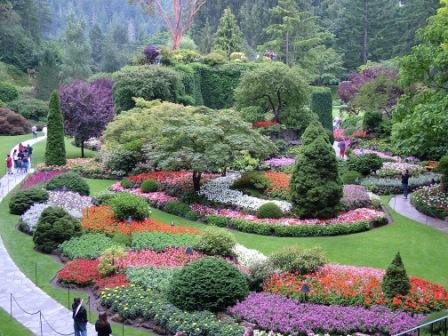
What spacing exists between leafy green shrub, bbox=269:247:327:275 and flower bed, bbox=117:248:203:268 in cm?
257

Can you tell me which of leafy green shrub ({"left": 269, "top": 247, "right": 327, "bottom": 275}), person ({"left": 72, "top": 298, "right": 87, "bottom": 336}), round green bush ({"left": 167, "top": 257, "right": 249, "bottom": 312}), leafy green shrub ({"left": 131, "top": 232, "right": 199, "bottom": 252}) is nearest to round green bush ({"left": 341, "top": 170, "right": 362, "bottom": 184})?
leafy green shrub ({"left": 131, "top": 232, "right": 199, "bottom": 252})

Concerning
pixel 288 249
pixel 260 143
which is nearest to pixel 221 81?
pixel 260 143

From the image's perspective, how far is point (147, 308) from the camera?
14.0 meters

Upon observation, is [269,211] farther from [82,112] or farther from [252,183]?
[82,112]

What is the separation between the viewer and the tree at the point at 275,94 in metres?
37.0

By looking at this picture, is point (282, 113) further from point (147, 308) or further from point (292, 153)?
point (147, 308)

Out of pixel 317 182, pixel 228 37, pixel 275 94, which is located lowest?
pixel 317 182

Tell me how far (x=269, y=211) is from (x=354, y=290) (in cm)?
827

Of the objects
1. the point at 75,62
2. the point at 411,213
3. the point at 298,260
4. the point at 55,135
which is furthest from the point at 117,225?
the point at 75,62

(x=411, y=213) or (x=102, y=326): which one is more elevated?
(x=102, y=326)

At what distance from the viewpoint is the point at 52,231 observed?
19.4 metres

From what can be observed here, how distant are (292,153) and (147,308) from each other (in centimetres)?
2263

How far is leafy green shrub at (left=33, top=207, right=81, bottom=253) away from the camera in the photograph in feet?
63.6

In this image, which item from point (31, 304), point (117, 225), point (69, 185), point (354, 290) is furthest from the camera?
point (69, 185)
